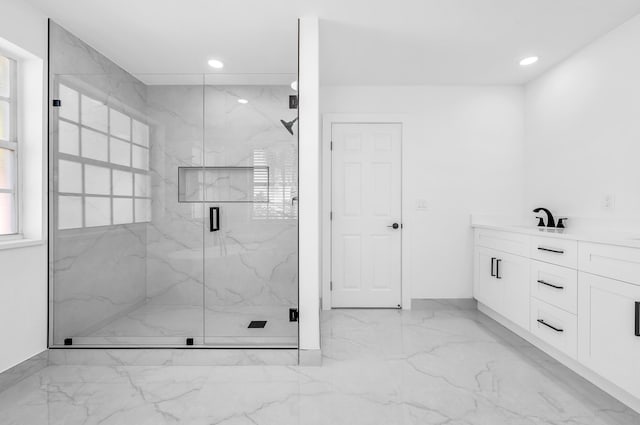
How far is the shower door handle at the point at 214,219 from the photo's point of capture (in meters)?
2.45

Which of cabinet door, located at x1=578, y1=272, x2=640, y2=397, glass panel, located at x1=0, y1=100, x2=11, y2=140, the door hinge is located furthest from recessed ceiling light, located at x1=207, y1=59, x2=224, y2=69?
cabinet door, located at x1=578, y1=272, x2=640, y2=397

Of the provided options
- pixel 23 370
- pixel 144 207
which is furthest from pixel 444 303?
pixel 23 370

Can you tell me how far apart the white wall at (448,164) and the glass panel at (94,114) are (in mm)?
2013

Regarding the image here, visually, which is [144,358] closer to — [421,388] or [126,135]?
[126,135]

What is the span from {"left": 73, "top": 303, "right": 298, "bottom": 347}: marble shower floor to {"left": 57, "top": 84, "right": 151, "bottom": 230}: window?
770 mm

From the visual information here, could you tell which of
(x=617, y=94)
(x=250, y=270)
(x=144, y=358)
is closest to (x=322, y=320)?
(x=250, y=270)

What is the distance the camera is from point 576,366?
2123 mm

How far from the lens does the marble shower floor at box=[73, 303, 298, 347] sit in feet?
7.71

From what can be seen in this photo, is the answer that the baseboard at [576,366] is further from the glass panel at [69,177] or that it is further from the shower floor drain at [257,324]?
the glass panel at [69,177]

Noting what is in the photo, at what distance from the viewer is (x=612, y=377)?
5.83ft

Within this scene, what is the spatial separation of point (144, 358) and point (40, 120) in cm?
180

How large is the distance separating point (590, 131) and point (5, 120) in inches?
168

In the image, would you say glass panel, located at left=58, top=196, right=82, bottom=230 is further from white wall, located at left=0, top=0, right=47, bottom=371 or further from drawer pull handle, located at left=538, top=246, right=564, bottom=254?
drawer pull handle, located at left=538, top=246, right=564, bottom=254

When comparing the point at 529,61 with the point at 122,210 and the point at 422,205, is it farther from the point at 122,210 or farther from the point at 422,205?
the point at 122,210
